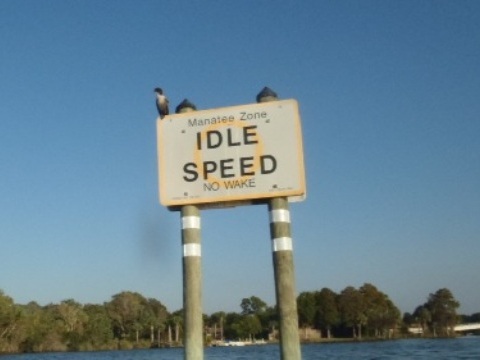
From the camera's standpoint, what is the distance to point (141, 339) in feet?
526

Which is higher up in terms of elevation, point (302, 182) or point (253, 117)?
point (253, 117)

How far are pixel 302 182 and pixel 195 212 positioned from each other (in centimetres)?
150

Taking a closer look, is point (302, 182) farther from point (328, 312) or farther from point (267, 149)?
point (328, 312)

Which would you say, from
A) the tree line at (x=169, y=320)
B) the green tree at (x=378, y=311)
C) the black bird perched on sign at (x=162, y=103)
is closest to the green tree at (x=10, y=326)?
the tree line at (x=169, y=320)

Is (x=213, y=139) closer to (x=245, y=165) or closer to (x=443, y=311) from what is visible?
(x=245, y=165)

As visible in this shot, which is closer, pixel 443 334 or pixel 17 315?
pixel 17 315

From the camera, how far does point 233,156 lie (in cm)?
774

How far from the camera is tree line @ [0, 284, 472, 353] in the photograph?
11388 cm

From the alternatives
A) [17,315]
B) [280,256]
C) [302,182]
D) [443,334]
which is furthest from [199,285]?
[443,334]

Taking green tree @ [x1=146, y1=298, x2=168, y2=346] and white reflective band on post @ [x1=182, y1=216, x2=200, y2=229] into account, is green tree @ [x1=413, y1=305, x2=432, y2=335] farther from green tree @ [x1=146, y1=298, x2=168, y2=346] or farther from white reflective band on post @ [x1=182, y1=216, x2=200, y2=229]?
white reflective band on post @ [x1=182, y1=216, x2=200, y2=229]

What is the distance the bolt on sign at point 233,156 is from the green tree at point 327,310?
14899 centimetres

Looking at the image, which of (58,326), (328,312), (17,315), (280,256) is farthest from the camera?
(328,312)

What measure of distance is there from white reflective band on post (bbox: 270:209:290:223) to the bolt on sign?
21 centimetres

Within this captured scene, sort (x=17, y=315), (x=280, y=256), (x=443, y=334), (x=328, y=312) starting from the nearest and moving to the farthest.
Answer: (x=280, y=256) → (x=17, y=315) → (x=328, y=312) → (x=443, y=334)
